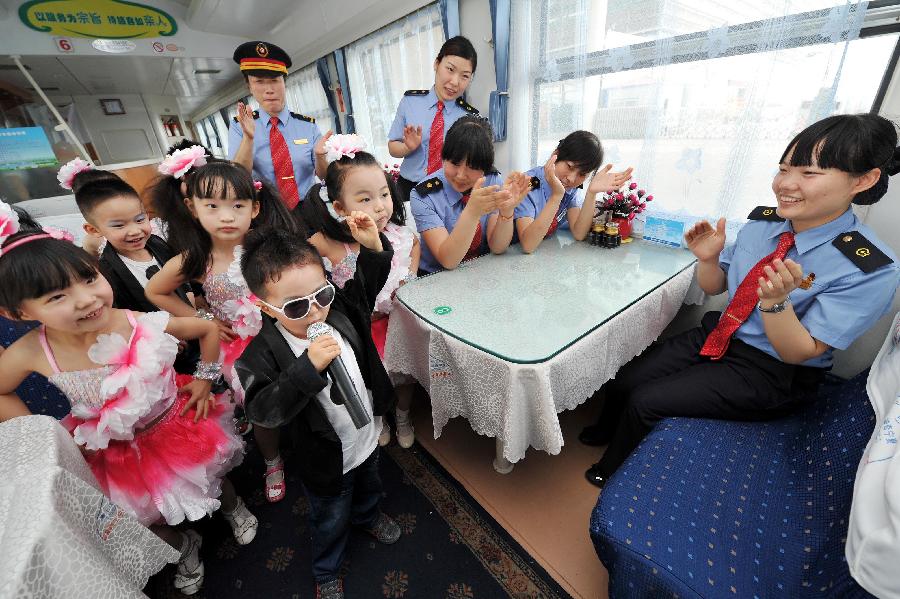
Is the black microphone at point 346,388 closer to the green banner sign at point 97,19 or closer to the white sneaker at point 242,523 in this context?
the white sneaker at point 242,523

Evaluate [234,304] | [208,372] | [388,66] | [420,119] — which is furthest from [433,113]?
[208,372]

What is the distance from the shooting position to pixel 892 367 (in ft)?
3.18

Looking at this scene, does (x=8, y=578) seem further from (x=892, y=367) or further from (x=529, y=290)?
(x=892, y=367)

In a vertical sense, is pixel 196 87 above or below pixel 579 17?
above

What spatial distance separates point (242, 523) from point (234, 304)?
2.62 ft

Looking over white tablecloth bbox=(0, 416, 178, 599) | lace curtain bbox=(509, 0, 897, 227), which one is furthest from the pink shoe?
lace curtain bbox=(509, 0, 897, 227)

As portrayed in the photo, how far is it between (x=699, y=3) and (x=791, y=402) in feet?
5.54

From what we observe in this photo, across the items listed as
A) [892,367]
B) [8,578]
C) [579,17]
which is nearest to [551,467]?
[892,367]

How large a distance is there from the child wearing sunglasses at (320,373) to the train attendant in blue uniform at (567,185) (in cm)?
79

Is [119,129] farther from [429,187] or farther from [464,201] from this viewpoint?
[464,201]

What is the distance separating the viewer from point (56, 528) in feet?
1.93

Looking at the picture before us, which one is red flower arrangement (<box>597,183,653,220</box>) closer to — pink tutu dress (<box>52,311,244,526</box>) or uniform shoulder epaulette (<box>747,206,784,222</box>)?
uniform shoulder epaulette (<box>747,206,784,222</box>)

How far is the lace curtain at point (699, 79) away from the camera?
1406 mm

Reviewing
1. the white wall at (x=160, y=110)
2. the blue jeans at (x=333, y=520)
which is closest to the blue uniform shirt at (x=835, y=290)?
the blue jeans at (x=333, y=520)
